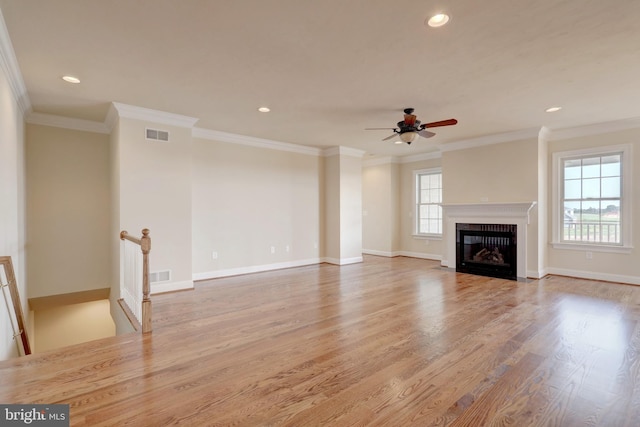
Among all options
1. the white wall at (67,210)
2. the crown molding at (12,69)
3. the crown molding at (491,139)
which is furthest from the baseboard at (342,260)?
the crown molding at (12,69)

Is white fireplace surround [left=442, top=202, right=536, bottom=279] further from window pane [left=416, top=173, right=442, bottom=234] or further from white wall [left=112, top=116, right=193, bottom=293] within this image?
white wall [left=112, top=116, right=193, bottom=293]

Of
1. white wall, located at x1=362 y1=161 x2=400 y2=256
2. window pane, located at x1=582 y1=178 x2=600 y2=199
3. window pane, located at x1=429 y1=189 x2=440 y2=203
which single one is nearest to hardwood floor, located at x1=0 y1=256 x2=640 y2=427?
window pane, located at x1=582 y1=178 x2=600 y2=199

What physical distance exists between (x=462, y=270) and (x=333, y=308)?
3.60m

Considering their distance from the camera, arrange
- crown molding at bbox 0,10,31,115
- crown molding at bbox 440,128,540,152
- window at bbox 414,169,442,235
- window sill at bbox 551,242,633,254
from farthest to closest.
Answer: window at bbox 414,169,442,235
crown molding at bbox 440,128,540,152
window sill at bbox 551,242,633,254
crown molding at bbox 0,10,31,115

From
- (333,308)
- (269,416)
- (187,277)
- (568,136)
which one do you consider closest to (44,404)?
(269,416)

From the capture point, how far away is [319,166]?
730cm

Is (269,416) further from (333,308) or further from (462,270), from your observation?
(462,270)

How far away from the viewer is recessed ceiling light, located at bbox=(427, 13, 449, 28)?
232cm

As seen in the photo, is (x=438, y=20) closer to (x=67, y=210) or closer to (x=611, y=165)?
(x=611, y=165)

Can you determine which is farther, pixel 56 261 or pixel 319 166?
pixel 319 166

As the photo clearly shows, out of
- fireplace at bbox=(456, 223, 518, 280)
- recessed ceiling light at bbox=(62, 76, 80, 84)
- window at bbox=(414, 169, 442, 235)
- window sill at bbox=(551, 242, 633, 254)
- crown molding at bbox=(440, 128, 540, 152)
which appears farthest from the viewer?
window at bbox=(414, 169, 442, 235)

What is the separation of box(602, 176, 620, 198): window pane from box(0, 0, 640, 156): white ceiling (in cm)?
110

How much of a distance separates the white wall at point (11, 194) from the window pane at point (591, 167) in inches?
319

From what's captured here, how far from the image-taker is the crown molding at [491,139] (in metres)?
5.57
